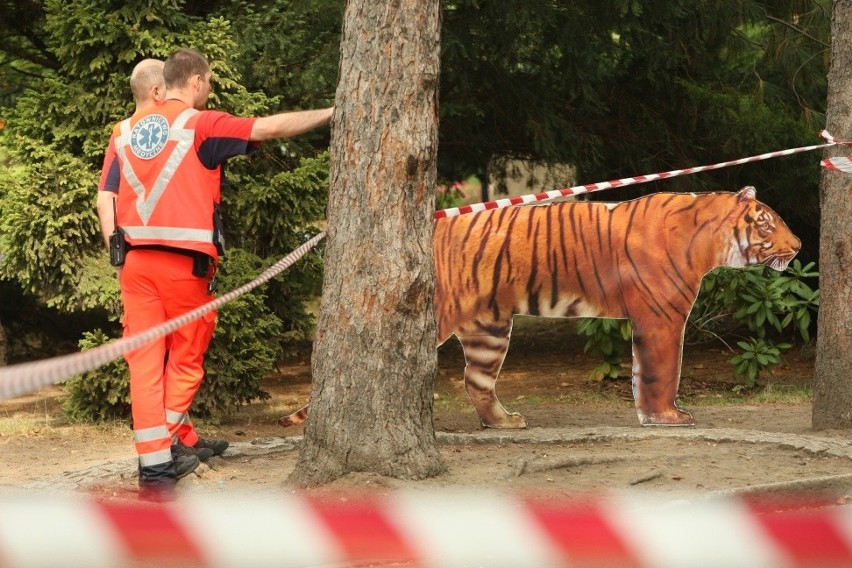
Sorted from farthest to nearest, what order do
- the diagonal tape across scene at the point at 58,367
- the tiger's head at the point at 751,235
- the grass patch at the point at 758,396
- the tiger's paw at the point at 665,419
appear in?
the grass patch at the point at 758,396 → the tiger's head at the point at 751,235 → the tiger's paw at the point at 665,419 → the diagonal tape across scene at the point at 58,367

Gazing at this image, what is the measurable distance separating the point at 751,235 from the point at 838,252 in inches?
28.9

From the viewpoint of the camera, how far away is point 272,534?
3.41 metres

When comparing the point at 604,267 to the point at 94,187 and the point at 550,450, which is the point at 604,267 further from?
the point at 94,187

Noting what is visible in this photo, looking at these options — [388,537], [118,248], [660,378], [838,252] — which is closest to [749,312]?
[660,378]

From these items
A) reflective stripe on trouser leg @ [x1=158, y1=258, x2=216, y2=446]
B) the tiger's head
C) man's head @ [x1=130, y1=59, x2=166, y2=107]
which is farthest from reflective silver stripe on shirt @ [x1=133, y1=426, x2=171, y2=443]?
the tiger's head

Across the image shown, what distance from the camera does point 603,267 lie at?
8.82 metres

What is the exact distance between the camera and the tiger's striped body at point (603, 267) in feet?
28.4

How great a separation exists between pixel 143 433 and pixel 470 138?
7.64 metres

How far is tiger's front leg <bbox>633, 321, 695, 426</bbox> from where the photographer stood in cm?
862

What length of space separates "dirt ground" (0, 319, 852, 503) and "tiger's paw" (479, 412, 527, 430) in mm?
189

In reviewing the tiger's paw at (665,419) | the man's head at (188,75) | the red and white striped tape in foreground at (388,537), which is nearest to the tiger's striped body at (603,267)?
the tiger's paw at (665,419)

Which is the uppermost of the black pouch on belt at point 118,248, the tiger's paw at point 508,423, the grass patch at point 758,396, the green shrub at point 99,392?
the black pouch on belt at point 118,248

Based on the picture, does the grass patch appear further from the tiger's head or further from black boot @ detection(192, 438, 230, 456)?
black boot @ detection(192, 438, 230, 456)

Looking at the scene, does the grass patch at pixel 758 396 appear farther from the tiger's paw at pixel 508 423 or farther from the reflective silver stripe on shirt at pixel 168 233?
the reflective silver stripe on shirt at pixel 168 233
